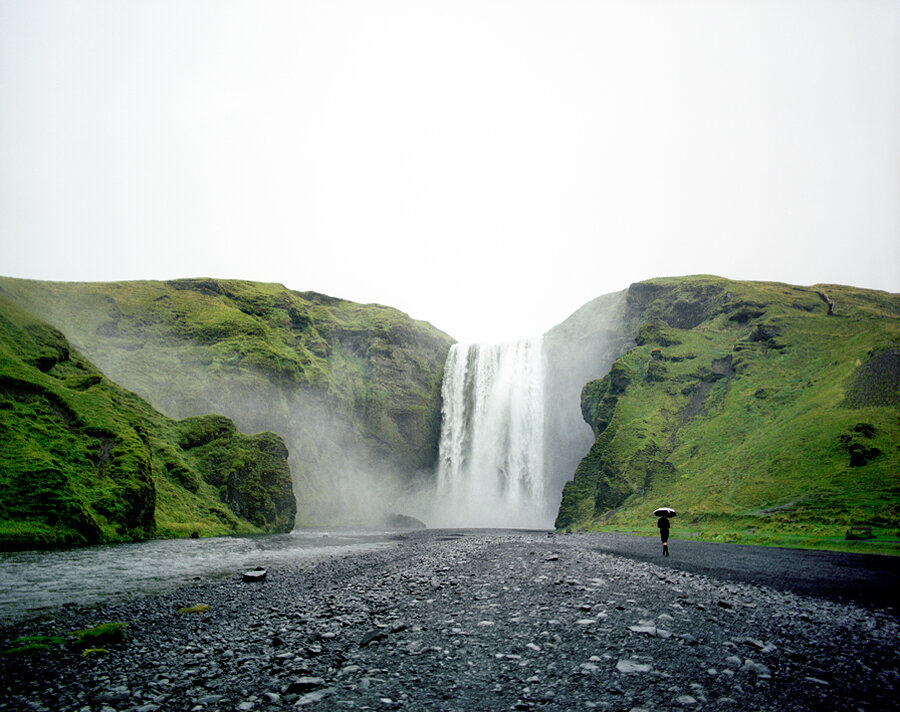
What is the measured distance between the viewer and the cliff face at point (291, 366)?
185 ft

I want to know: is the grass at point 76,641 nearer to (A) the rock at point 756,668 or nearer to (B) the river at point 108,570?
(B) the river at point 108,570

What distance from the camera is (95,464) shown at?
24688 mm

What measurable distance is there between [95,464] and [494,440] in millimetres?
57069

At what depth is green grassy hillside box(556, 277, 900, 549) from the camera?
29.3 metres

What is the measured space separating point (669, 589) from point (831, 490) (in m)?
25.9

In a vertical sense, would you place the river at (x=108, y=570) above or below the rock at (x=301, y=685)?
below

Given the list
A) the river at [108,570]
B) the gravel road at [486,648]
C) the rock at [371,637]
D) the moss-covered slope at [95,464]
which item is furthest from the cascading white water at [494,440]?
the rock at [371,637]

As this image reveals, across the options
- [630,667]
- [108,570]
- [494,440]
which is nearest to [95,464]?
[108,570]

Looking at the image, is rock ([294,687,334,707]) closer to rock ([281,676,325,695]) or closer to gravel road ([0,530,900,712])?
gravel road ([0,530,900,712])

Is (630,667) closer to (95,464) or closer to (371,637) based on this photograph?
(371,637)

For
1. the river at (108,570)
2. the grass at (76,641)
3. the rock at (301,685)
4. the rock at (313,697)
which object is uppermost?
the rock at (313,697)

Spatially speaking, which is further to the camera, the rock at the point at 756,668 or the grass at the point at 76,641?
the grass at the point at 76,641

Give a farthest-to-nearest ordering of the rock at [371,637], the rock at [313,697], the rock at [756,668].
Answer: the rock at [371,637] < the rock at [756,668] < the rock at [313,697]

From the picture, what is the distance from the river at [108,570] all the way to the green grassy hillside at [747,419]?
26.3 meters
